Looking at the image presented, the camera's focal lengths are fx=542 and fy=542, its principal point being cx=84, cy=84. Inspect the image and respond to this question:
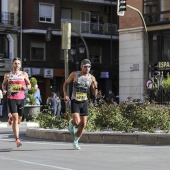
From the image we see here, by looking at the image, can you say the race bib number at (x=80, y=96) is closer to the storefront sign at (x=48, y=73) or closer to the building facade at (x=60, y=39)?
the building facade at (x=60, y=39)

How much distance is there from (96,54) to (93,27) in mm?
2701

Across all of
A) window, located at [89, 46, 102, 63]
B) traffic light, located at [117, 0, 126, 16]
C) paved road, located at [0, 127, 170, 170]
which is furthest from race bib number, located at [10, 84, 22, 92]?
window, located at [89, 46, 102, 63]

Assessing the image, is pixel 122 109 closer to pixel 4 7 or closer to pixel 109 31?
pixel 4 7

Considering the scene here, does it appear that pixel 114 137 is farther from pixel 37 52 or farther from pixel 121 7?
pixel 37 52

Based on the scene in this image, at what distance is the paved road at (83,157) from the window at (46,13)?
3391 cm

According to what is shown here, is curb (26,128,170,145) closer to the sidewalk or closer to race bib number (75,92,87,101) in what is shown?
the sidewalk

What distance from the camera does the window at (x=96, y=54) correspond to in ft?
165

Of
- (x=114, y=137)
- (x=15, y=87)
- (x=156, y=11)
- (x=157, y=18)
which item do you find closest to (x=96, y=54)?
(x=156, y=11)

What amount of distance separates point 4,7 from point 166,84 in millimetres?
27506

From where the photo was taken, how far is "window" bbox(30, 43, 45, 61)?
46.5 m

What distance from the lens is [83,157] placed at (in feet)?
34.2

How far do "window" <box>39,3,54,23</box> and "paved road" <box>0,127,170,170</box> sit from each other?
33.9 m

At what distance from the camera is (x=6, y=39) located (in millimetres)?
44875

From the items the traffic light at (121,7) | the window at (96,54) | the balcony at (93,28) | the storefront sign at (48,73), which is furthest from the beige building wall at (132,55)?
the window at (96,54)
